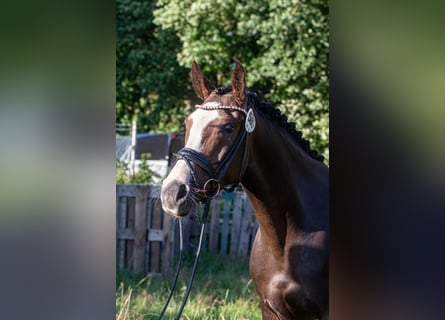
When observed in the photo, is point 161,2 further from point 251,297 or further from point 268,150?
point 268,150

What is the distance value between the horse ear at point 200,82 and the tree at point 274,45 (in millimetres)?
6220

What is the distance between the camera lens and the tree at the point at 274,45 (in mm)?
9133

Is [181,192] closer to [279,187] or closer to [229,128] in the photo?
[229,128]

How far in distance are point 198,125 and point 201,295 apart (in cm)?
296

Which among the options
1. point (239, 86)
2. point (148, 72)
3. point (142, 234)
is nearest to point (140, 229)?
point (142, 234)

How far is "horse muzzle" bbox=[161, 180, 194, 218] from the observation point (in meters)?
2.58

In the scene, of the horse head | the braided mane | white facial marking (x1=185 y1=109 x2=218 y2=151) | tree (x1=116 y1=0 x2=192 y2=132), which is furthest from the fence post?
tree (x1=116 y1=0 x2=192 y2=132)

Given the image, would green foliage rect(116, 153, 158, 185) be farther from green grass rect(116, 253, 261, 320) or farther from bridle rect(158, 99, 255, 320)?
bridle rect(158, 99, 255, 320)

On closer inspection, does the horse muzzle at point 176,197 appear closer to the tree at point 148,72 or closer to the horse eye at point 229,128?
the horse eye at point 229,128

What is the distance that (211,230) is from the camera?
26.4ft

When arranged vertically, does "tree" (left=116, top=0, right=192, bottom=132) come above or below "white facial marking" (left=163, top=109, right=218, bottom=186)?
above

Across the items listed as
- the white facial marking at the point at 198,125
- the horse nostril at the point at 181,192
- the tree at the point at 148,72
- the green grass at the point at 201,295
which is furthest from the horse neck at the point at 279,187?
A: the tree at the point at 148,72

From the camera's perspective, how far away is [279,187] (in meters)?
3.03
